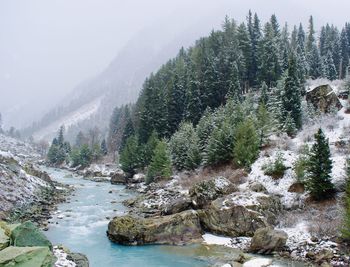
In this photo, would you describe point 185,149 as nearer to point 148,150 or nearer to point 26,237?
point 148,150

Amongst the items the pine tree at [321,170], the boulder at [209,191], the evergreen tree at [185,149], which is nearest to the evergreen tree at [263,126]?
the evergreen tree at [185,149]

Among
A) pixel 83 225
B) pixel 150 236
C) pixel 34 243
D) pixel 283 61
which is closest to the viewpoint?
pixel 34 243

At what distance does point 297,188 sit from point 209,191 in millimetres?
8572

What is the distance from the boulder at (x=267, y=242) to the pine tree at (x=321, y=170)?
8161 millimetres

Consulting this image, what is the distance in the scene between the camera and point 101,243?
33000mm

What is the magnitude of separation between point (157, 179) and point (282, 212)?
2980 cm

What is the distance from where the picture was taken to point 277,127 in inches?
2194

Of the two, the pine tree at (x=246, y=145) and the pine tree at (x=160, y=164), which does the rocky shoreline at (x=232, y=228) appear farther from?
the pine tree at (x=160, y=164)

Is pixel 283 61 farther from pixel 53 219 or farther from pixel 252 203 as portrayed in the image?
pixel 53 219

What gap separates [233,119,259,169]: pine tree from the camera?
48250 millimetres

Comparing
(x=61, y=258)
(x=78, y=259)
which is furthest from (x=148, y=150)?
(x=61, y=258)

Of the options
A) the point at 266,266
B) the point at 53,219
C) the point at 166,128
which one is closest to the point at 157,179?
the point at 166,128

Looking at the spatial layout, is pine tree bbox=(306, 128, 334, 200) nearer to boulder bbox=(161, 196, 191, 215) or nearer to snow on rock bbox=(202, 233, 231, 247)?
snow on rock bbox=(202, 233, 231, 247)

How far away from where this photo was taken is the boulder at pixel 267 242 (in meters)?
29.0
